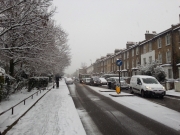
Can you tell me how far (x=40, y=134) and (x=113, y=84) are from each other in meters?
19.7

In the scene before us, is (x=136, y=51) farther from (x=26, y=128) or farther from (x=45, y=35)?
(x=26, y=128)

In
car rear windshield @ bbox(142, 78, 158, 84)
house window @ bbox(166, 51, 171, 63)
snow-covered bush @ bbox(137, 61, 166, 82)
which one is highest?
house window @ bbox(166, 51, 171, 63)

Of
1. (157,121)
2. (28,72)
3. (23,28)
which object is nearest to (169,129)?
(157,121)

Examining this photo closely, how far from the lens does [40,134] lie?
17.5ft

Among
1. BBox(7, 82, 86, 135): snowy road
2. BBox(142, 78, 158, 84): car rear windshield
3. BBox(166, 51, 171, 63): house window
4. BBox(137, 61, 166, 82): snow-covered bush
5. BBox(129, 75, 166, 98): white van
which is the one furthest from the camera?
BBox(166, 51, 171, 63): house window

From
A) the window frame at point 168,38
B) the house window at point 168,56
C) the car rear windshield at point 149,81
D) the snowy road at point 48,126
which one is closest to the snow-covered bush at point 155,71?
the house window at point 168,56

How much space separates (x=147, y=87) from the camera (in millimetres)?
14328

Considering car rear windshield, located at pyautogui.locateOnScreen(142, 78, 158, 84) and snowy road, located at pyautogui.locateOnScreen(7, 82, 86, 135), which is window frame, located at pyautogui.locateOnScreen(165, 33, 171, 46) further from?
snowy road, located at pyautogui.locateOnScreen(7, 82, 86, 135)

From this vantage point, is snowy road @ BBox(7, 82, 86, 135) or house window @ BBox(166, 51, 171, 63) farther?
house window @ BBox(166, 51, 171, 63)

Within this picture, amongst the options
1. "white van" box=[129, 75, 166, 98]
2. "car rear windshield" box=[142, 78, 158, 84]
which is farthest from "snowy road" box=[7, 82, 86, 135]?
"car rear windshield" box=[142, 78, 158, 84]

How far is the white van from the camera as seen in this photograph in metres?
14.0

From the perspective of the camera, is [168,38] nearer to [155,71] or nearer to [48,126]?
[155,71]

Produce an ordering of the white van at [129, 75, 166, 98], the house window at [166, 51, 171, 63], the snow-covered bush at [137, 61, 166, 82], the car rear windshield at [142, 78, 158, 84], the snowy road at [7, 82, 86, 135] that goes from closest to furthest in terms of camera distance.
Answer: the snowy road at [7, 82, 86, 135], the white van at [129, 75, 166, 98], the car rear windshield at [142, 78, 158, 84], the snow-covered bush at [137, 61, 166, 82], the house window at [166, 51, 171, 63]

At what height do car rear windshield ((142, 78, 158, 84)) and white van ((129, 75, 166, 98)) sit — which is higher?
car rear windshield ((142, 78, 158, 84))
